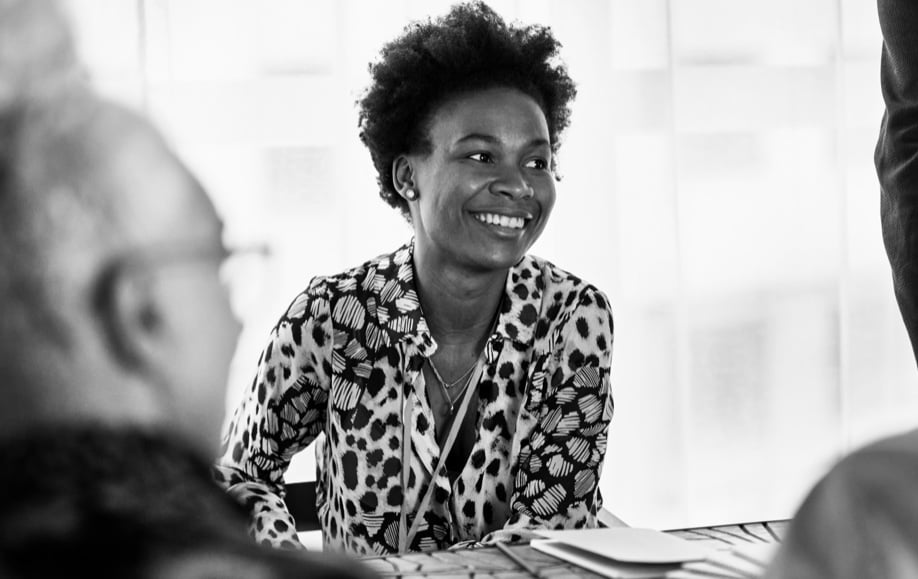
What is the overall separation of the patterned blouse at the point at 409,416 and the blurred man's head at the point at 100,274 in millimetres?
1389

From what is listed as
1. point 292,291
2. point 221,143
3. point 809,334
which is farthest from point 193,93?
point 809,334

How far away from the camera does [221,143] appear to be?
314 centimetres

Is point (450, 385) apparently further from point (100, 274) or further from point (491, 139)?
point (100, 274)

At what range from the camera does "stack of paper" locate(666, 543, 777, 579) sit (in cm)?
110

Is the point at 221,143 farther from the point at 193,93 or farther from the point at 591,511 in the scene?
the point at 591,511

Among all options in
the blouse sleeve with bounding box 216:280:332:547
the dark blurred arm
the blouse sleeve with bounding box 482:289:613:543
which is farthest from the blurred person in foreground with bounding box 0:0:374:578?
the dark blurred arm

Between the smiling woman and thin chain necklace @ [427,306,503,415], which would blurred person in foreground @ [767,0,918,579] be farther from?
thin chain necklace @ [427,306,503,415]

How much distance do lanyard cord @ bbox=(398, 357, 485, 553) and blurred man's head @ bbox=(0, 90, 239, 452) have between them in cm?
145

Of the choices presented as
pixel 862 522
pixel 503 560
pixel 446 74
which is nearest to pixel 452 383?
pixel 446 74

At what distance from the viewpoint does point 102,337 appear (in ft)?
1.33

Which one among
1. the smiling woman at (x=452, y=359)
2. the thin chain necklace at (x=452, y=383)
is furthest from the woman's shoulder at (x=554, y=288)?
the thin chain necklace at (x=452, y=383)

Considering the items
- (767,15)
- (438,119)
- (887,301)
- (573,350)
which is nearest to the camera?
(573,350)

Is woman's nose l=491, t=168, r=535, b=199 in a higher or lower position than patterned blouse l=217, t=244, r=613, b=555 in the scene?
higher

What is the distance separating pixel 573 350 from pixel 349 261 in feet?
4.70
